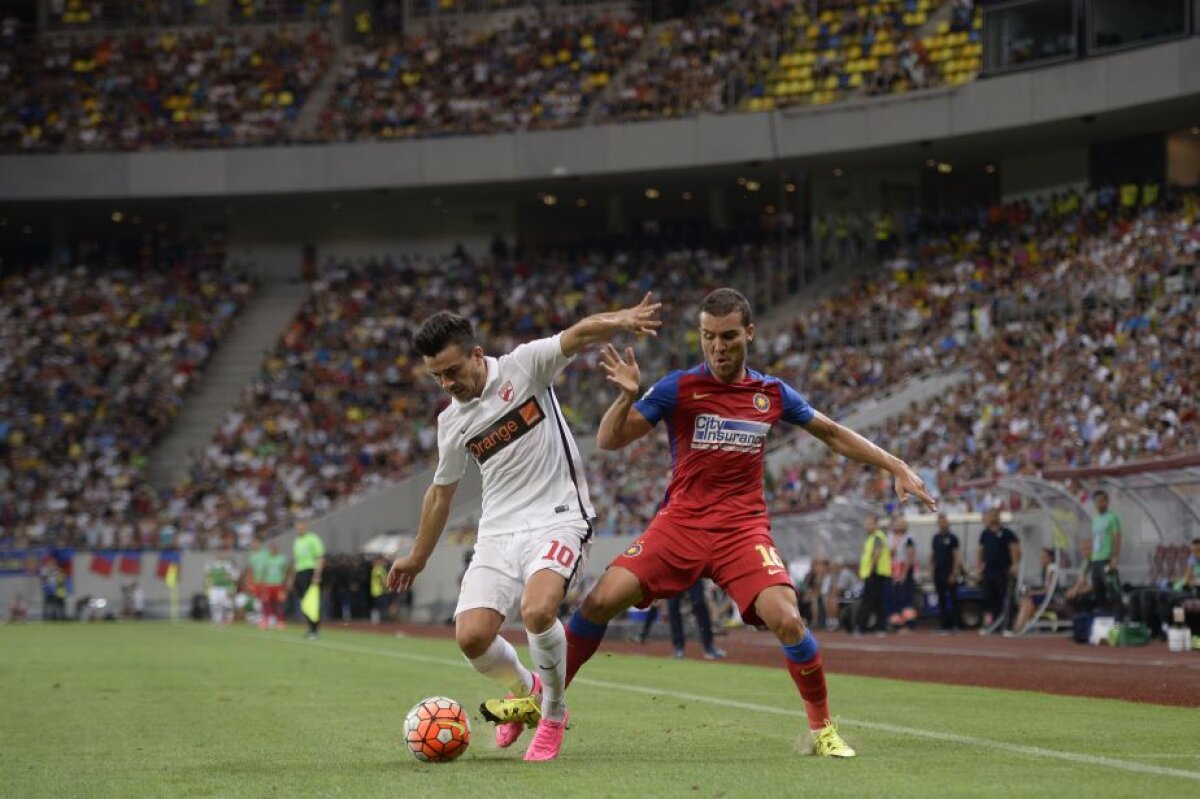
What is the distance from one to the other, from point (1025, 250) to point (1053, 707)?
31.7 m

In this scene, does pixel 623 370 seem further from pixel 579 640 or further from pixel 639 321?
pixel 579 640

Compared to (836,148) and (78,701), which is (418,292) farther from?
(78,701)

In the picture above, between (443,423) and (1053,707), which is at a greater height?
(443,423)

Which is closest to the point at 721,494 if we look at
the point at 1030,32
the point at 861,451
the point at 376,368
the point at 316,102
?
the point at 861,451

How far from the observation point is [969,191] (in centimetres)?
5156

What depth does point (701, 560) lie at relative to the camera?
9.41 m

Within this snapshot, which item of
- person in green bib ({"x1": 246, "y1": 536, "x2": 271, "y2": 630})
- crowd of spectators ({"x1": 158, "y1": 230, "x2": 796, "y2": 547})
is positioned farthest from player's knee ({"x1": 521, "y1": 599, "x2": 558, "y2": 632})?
crowd of spectators ({"x1": 158, "y1": 230, "x2": 796, "y2": 547})

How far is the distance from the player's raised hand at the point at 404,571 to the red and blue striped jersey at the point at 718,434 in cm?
144

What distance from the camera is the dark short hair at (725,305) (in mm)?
9109

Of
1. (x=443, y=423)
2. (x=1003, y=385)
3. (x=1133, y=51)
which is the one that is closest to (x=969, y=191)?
(x=1133, y=51)

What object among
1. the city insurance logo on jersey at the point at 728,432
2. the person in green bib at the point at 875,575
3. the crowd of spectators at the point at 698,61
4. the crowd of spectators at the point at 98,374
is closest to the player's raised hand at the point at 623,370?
the city insurance logo on jersey at the point at 728,432

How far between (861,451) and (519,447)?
1.80 m

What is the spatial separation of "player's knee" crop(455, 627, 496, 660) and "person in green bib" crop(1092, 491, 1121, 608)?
16096 millimetres

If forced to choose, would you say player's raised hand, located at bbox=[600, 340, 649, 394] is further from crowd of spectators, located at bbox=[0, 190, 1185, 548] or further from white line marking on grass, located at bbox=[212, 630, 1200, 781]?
crowd of spectators, located at bbox=[0, 190, 1185, 548]
